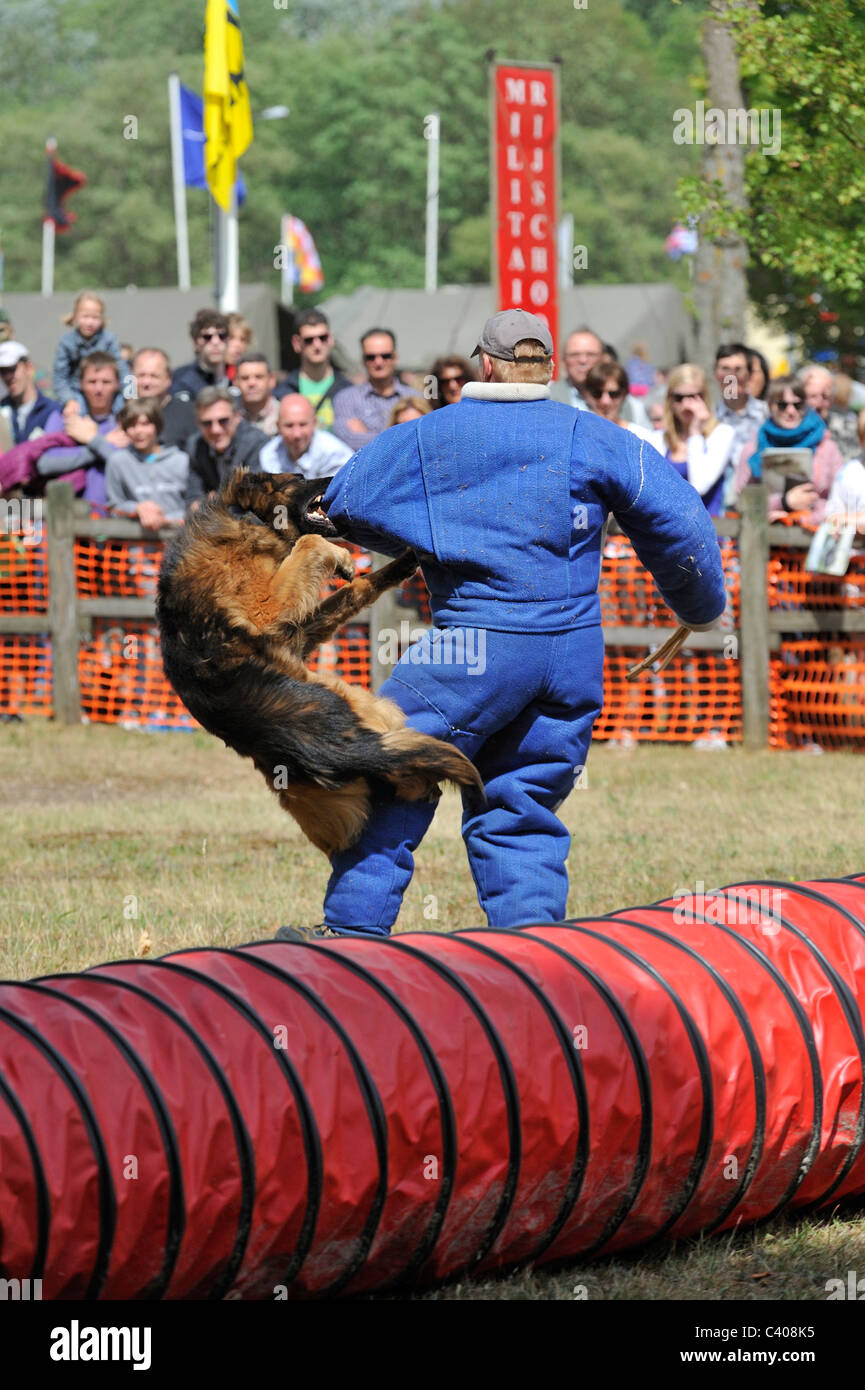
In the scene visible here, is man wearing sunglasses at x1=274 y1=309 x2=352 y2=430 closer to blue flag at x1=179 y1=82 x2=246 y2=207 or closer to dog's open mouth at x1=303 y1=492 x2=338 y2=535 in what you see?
dog's open mouth at x1=303 y1=492 x2=338 y2=535

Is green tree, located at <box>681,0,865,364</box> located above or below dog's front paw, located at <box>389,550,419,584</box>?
above

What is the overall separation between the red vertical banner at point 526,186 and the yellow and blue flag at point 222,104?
8.35 feet

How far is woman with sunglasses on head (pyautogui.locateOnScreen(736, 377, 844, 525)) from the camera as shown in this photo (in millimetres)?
10883

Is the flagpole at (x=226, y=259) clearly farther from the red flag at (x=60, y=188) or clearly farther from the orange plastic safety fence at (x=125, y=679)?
the red flag at (x=60, y=188)

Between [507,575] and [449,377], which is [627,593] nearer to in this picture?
[449,377]

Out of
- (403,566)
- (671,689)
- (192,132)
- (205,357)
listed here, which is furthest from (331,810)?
(192,132)

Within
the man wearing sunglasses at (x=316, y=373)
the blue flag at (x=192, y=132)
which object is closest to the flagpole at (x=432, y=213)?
the blue flag at (x=192, y=132)

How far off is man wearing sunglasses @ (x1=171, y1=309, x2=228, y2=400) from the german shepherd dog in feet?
25.1

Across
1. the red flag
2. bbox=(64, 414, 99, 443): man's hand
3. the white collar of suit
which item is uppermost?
the red flag

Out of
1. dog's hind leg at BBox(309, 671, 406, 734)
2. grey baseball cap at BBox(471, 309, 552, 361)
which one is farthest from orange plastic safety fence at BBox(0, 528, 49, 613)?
dog's hind leg at BBox(309, 671, 406, 734)

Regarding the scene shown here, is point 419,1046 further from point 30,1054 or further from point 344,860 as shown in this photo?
point 344,860

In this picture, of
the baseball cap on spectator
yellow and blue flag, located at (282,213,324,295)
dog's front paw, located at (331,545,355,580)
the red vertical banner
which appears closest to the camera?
dog's front paw, located at (331,545,355,580)

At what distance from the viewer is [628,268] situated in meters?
70.7
